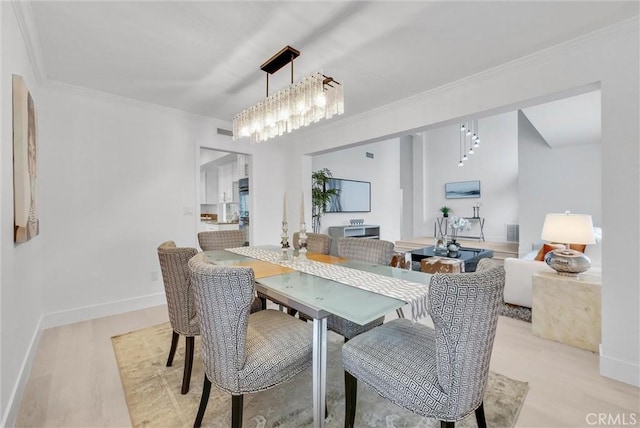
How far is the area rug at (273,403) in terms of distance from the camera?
1552 mm

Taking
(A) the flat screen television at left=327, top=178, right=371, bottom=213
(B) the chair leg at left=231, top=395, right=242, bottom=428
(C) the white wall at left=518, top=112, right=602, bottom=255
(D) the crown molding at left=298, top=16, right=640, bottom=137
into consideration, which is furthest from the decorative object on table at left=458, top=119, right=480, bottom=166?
(B) the chair leg at left=231, top=395, right=242, bottom=428

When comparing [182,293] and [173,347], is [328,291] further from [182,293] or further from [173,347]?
[173,347]

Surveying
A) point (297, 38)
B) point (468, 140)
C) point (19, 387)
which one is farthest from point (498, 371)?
point (468, 140)

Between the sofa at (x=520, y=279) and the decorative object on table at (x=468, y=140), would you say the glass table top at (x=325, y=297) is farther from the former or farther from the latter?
the decorative object on table at (x=468, y=140)

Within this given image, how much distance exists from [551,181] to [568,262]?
10.0 ft

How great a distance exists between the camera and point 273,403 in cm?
170

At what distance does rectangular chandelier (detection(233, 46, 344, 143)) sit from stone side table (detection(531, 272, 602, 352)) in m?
2.43

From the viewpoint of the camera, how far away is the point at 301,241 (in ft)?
7.74

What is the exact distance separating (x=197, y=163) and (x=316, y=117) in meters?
2.33

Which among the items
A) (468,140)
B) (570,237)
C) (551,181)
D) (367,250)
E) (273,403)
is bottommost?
(273,403)

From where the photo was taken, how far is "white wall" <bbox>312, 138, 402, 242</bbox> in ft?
20.3

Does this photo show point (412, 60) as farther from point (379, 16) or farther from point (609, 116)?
point (609, 116)

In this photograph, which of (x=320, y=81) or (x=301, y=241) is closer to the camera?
(x=320, y=81)

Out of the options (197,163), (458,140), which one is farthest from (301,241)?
(458,140)
